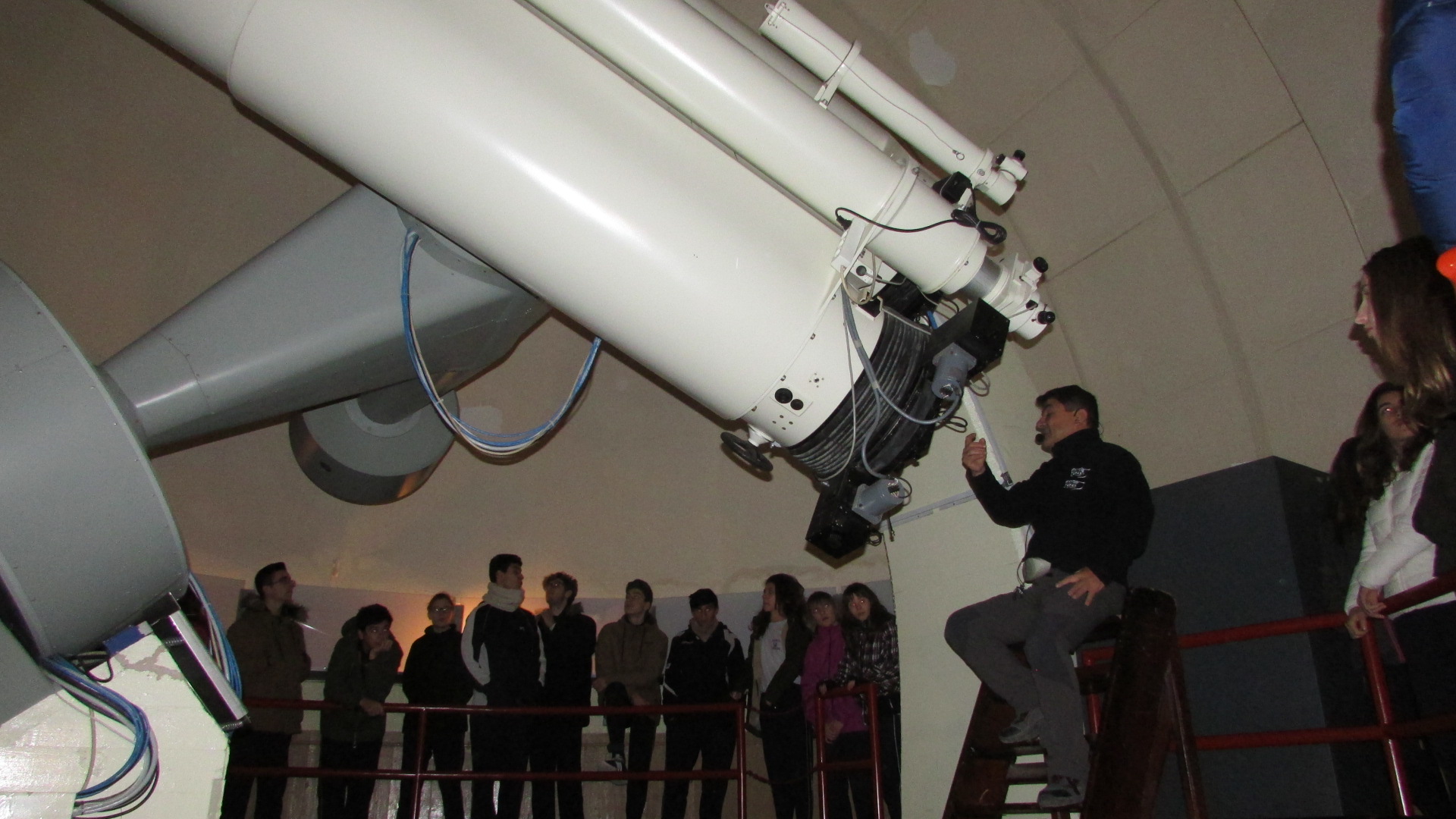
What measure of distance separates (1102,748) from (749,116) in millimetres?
1723

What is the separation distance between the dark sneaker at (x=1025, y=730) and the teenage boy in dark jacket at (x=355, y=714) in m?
3.05

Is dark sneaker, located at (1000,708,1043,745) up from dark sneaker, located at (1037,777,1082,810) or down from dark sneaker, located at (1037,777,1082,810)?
up

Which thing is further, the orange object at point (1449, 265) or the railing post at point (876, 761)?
the railing post at point (876, 761)

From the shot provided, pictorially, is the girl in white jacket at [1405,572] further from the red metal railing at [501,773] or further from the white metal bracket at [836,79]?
the red metal railing at [501,773]

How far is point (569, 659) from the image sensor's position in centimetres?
529

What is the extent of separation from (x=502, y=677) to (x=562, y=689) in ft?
1.34

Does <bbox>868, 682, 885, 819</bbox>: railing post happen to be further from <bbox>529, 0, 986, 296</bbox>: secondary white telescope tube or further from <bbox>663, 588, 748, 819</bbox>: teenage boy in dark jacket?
<bbox>529, 0, 986, 296</bbox>: secondary white telescope tube

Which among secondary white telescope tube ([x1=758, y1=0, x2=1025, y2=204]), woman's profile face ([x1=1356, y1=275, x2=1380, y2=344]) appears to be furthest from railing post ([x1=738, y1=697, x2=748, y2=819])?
woman's profile face ([x1=1356, y1=275, x2=1380, y2=344])

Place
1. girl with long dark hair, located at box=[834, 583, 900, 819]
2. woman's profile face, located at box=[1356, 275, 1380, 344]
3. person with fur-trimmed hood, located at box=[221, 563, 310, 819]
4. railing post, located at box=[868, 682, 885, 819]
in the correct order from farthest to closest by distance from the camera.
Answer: girl with long dark hair, located at box=[834, 583, 900, 819], person with fur-trimmed hood, located at box=[221, 563, 310, 819], railing post, located at box=[868, 682, 885, 819], woman's profile face, located at box=[1356, 275, 1380, 344]

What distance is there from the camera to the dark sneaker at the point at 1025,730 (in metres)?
2.82

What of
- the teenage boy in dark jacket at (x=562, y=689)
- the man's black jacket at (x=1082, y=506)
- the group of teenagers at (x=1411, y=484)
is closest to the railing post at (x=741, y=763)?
the teenage boy in dark jacket at (x=562, y=689)

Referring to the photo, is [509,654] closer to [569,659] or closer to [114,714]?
[569,659]

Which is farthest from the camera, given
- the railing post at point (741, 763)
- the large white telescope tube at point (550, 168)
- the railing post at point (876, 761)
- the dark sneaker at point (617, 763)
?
the dark sneaker at point (617, 763)

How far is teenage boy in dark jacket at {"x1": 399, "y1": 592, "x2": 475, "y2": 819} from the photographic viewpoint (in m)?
4.84
